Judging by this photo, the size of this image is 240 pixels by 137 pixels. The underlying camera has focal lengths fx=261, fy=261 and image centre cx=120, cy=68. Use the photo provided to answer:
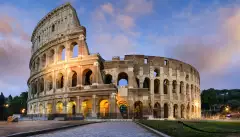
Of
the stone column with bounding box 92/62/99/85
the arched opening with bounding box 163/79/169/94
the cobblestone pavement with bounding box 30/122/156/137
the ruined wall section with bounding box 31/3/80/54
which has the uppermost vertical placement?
the ruined wall section with bounding box 31/3/80/54

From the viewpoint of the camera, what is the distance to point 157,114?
52.5 meters

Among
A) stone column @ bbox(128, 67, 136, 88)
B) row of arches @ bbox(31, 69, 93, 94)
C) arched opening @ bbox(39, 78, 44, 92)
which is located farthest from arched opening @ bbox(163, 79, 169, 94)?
arched opening @ bbox(39, 78, 44, 92)

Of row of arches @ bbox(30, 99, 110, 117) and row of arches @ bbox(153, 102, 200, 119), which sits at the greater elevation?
row of arches @ bbox(30, 99, 110, 117)

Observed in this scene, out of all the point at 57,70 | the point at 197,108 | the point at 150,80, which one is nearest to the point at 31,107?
the point at 57,70

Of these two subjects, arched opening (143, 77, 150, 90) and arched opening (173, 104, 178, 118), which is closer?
arched opening (143, 77, 150, 90)

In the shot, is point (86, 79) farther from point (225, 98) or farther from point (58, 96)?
point (225, 98)

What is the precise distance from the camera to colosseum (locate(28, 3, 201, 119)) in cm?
4428

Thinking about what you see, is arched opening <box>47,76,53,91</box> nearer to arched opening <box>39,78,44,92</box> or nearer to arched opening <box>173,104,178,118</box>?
arched opening <box>39,78,44,92</box>

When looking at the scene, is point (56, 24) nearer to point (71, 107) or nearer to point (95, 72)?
point (95, 72)

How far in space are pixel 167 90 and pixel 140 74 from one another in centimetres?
736

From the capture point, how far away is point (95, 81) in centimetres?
4419

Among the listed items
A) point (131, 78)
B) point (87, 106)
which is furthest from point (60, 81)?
point (131, 78)

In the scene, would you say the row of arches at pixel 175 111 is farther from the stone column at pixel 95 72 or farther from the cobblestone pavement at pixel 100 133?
the cobblestone pavement at pixel 100 133

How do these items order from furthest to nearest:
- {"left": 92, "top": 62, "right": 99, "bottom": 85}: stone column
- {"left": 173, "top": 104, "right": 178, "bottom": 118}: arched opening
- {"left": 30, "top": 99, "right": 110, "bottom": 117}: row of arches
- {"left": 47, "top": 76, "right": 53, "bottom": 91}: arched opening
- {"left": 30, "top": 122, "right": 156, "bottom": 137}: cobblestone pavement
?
{"left": 173, "top": 104, "right": 178, "bottom": 118}: arched opening < {"left": 47, "top": 76, "right": 53, "bottom": 91}: arched opening < {"left": 30, "top": 99, "right": 110, "bottom": 117}: row of arches < {"left": 92, "top": 62, "right": 99, "bottom": 85}: stone column < {"left": 30, "top": 122, "right": 156, "bottom": 137}: cobblestone pavement
